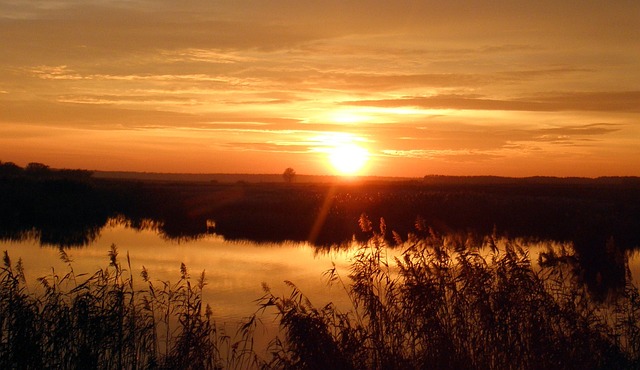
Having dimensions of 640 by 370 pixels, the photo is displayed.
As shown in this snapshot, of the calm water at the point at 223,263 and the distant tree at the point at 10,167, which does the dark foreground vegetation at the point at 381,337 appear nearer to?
the calm water at the point at 223,263

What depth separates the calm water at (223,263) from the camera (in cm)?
1617

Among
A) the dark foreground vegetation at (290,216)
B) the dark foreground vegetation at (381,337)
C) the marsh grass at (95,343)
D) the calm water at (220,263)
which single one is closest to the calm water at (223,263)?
the calm water at (220,263)

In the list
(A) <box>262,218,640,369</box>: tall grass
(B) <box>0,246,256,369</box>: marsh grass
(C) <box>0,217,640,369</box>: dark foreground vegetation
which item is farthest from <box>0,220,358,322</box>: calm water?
(A) <box>262,218,640,369</box>: tall grass

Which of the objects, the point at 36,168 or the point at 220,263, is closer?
the point at 220,263

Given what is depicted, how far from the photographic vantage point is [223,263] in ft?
73.3

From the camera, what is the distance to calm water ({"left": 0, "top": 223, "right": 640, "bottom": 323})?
16172 millimetres

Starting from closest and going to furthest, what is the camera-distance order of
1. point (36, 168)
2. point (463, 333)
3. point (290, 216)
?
point (463, 333)
point (290, 216)
point (36, 168)

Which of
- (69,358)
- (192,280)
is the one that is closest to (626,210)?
(192,280)

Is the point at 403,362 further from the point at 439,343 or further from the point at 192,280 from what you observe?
the point at 192,280

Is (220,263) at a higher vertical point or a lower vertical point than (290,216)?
lower

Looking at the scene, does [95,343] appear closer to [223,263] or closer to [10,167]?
[223,263]

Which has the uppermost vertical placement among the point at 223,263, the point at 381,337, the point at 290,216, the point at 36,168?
the point at 36,168

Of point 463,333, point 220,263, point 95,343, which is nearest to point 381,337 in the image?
point 463,333

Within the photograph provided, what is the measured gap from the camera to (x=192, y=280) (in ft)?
57.4
